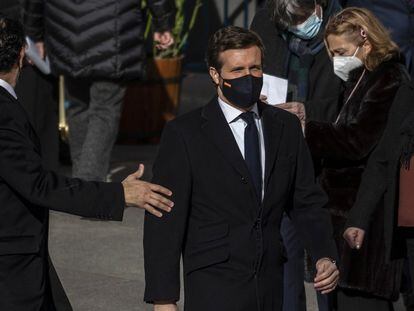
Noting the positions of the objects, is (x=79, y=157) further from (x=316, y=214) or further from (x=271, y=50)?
(x=316, y=214)

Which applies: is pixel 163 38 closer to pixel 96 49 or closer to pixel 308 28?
pixel 96 49

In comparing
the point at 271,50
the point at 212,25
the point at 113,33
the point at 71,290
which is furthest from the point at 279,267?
the point at 212,25

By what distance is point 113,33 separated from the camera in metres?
8.49

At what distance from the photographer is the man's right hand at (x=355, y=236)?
5.39 m

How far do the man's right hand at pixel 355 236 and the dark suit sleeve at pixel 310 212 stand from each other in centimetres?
76

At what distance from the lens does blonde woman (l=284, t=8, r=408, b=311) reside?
5465 millimetres

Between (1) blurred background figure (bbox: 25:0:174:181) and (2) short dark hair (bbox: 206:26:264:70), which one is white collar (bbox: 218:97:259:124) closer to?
(2) short dark hair (bbox: 206:26:264:70)

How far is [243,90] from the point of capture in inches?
174

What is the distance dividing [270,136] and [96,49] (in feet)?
13.8

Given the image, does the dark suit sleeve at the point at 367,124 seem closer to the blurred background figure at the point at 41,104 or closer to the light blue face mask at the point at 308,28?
the light blue face mask at the point at 308,28

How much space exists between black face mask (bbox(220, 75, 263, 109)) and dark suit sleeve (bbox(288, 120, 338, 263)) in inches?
9.3

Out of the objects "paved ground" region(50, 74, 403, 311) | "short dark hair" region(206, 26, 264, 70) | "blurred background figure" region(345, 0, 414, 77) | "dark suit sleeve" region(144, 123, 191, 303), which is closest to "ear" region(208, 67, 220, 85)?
"short dark hair" region(206, 26, 264, 70)

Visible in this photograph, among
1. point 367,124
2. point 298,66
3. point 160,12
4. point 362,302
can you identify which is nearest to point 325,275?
point 367,124

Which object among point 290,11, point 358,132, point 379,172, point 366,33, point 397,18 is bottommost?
point 397,18
